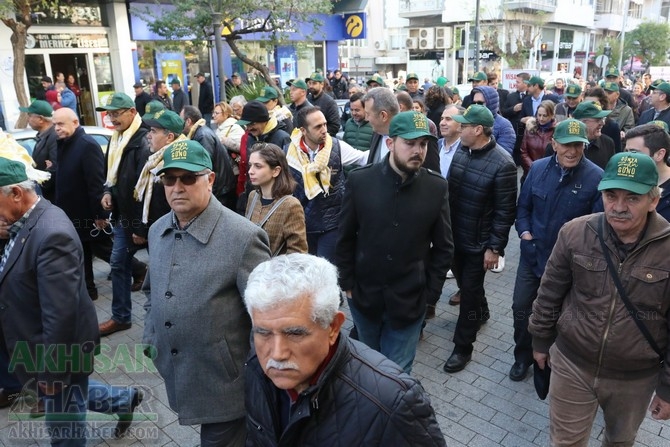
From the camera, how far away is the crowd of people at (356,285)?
1783mm

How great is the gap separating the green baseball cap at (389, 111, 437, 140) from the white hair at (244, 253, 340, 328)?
1731 mm

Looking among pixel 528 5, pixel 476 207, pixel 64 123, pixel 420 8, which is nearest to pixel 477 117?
pixel 476 207

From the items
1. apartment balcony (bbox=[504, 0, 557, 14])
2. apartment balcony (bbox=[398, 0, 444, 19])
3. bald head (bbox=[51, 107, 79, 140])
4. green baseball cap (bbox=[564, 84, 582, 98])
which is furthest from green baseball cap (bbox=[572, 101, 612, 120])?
apartment balcony (bbox=[398, 0, 444, 19])

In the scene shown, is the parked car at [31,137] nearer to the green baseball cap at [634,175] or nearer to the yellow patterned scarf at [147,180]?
the yellow patterned scarf at [147,180]

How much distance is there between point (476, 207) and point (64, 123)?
12.7 feet

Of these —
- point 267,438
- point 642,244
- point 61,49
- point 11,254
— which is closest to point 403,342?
point 642,244

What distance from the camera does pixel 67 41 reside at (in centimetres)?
1667

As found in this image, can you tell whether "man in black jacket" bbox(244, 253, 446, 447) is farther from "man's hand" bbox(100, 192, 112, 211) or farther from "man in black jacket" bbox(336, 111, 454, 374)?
"man's hand" bbox(100, 192, 112, 211)

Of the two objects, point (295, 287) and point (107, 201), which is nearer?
point (295, 287)

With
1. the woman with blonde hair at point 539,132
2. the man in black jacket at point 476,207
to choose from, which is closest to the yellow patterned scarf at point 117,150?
the man in black jacket at point 476,207

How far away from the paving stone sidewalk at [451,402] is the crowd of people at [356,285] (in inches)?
6.6

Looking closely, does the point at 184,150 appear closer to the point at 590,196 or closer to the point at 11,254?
the point at 11,254

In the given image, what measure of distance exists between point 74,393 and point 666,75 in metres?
24.1

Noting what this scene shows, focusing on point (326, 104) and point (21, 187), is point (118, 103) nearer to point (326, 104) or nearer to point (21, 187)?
point (21, 187)
